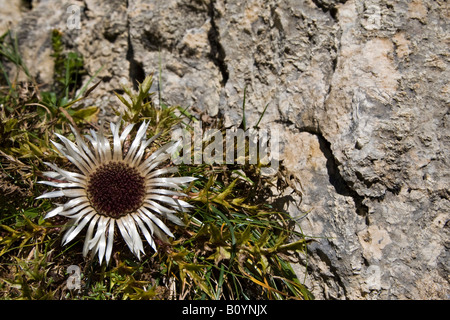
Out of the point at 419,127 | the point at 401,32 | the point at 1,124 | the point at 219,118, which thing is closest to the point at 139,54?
the point at 219,118

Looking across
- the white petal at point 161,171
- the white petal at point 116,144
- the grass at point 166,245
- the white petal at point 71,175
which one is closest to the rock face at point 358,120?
the grass at point 166,245

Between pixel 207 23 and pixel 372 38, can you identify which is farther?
pixel 207 23

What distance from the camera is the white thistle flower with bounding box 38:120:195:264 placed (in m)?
1.81

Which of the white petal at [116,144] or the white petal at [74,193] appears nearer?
the white petal at [74,193]

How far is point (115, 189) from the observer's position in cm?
193

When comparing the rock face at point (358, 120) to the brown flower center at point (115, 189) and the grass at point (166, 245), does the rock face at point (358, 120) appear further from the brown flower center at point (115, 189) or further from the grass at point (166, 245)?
the brown flower center at point (115, 189)

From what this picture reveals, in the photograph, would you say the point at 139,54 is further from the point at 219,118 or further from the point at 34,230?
the point at 34,230

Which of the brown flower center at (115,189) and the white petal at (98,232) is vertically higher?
the brown flower center at (115,189)

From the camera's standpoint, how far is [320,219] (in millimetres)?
1951

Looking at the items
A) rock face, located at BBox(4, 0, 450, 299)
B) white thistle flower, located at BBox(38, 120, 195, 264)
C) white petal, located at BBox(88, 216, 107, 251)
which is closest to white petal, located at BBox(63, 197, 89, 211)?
white thistle flower, located at BBox(38, 120, 195, 264)

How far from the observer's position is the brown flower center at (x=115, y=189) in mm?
1896

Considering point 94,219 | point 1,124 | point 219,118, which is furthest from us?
point 219,118

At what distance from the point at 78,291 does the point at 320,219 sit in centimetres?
119

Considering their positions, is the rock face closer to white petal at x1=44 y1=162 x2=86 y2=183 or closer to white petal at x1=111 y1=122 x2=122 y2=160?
white petal at x1=111 y1=122 x2=122 y2=160
